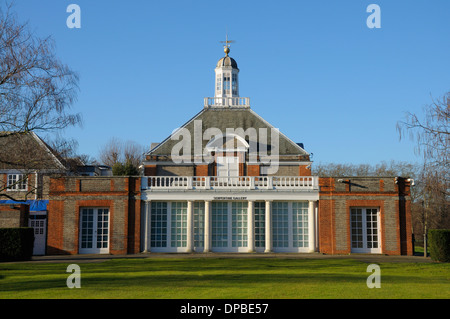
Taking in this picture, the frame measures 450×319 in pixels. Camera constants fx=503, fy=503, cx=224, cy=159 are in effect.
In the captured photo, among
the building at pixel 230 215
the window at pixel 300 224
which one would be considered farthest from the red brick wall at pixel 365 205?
the window at pixel 300 224

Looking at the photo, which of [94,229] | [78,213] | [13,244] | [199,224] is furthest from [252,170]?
[13,244]

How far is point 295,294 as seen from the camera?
12.5m

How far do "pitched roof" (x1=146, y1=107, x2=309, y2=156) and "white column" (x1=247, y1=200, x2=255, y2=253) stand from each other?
27.5 ft

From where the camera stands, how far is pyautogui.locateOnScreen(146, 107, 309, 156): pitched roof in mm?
37812

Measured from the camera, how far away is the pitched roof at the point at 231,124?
3781 centimetres

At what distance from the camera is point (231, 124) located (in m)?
40.3

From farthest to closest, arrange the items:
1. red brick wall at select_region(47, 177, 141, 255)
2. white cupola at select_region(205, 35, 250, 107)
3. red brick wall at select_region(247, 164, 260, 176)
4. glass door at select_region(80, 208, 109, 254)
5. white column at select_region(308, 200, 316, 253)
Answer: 1. white cupola at select_region(205, 35, 250, 107)
2. red brick wall at select_region(247, 164, 260, 176)
3. white column at select_region(308, 200, 316, 253)
4. glass door at select_region(80, 208, 109, 254)
5. red brick wall at select_region(47, 177, 141, 255)

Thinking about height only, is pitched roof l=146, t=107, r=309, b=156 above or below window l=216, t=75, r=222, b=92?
below

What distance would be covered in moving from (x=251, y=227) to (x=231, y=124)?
12.4 m

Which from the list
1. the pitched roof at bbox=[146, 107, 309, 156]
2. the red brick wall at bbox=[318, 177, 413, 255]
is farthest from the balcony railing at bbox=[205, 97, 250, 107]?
the red brick wall at bbox=[318, 177, 413, 255]

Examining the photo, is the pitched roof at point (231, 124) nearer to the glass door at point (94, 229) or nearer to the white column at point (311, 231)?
the white column at point (311, 231)

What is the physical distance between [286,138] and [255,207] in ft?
31.4

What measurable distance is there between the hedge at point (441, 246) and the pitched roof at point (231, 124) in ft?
44.5

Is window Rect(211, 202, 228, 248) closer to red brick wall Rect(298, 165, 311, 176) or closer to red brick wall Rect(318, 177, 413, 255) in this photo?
red brick wall Rect(318, 177, 413, 255)
